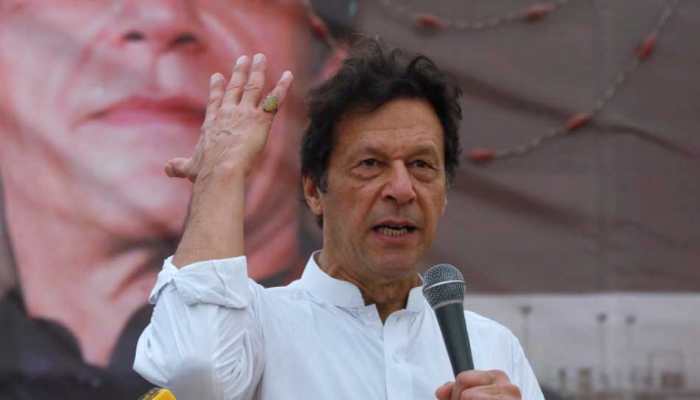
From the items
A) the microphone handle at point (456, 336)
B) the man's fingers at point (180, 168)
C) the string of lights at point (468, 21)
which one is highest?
the string of lights at point (468, 21)

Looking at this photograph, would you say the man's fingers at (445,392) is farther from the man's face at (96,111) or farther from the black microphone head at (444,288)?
the man's face at (96,111)

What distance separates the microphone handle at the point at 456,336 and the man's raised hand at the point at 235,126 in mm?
424

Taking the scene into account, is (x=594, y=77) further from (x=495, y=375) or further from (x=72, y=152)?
(x=495, y=375)

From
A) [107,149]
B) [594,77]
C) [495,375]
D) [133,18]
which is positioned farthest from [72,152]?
[495,375]

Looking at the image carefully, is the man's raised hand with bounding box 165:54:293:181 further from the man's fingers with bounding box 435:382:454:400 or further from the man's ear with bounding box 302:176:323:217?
the man's fingers with bounding box 435:382:454:400

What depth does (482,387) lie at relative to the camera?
204cm

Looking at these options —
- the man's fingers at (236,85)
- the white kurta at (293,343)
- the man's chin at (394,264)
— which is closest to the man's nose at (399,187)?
the man's chin at (394,264)

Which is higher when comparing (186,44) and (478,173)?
(186,44)

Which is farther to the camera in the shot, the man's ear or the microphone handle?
the man's ear

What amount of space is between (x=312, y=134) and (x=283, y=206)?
182 cm

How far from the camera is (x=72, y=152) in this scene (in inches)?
170

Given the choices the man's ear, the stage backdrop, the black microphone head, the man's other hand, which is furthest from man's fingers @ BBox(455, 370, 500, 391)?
the stage backdrop

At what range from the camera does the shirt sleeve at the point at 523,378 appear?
2531 millimetres

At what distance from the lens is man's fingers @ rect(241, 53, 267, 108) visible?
7.79ft
